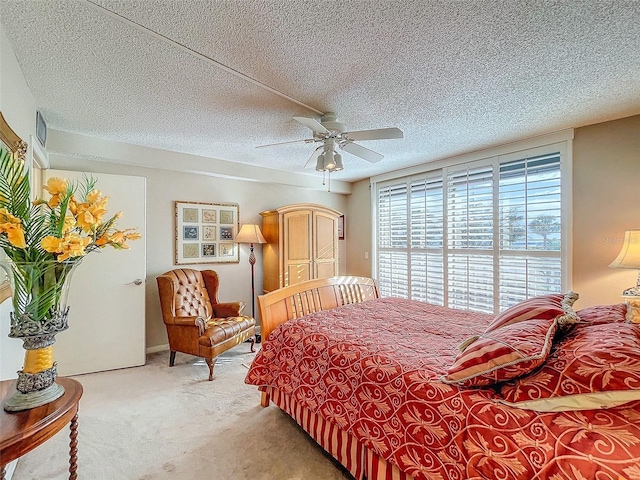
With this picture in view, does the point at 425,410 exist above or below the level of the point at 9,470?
above

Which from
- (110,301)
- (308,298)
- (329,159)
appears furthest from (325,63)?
(110,301)

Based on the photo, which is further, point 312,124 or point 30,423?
point 312,124

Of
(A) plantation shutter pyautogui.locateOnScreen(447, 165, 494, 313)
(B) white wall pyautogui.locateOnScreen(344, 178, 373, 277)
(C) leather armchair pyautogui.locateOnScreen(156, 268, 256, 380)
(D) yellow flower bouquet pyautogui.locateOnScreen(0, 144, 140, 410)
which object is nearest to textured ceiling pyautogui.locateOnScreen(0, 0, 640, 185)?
(A) plantation shutter pyautogui.locateOnScreen(447, 165, 494, 313)

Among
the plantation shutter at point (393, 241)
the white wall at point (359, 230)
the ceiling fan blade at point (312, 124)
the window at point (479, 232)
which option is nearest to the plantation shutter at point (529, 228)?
the window at point (479, 232)

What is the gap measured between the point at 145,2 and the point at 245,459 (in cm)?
256

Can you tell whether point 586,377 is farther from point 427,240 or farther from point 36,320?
point 427,240

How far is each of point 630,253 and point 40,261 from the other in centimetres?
369

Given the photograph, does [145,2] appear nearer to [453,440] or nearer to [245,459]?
[453,440]

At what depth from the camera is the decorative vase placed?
1136 millimetres

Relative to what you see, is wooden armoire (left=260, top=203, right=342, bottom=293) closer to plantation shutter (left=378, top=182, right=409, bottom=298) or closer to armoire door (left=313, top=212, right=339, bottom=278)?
armoire door (left=313, top=212, right=339, bottom=278)

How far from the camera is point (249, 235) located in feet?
13.6

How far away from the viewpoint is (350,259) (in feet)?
18.3

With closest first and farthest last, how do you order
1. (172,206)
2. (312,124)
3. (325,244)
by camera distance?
(312,124), (172,206), (325,244)

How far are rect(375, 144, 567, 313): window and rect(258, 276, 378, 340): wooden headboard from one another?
1.27m
